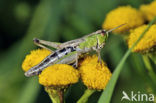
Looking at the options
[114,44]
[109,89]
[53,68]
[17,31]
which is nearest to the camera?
[109,89]

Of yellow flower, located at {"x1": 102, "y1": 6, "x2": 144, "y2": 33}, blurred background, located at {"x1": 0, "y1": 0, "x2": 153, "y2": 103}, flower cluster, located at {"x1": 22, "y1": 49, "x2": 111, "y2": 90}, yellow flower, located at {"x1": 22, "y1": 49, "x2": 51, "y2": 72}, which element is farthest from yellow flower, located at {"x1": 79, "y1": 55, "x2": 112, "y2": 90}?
blurred background, located at {"x1": 0, "y1": 0, "x2": 153, "y2": 103}

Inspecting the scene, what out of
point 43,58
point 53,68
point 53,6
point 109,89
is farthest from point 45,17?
point 109,89

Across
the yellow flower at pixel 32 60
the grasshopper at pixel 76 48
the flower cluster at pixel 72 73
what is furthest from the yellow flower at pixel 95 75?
the yellow flower at pixel 32 60

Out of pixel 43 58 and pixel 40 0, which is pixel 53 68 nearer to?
pixel 43 58

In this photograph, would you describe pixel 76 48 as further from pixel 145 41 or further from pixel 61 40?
pixel 61 40

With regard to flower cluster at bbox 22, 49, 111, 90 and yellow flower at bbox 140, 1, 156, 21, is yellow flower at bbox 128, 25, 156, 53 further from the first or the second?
yellow flower at bbox 140, 1, 156, 21

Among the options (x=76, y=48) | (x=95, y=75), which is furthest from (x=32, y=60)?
(x=95, y=75)

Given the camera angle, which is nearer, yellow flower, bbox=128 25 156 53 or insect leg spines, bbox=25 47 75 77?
insect leg spines, bbox=25 47 75 77

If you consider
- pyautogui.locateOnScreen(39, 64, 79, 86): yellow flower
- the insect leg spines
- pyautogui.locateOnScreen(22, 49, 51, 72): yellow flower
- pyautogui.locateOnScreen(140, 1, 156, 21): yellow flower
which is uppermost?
pyautogui.locateOnScreen(22, 49, 51, 72): yellow flower
